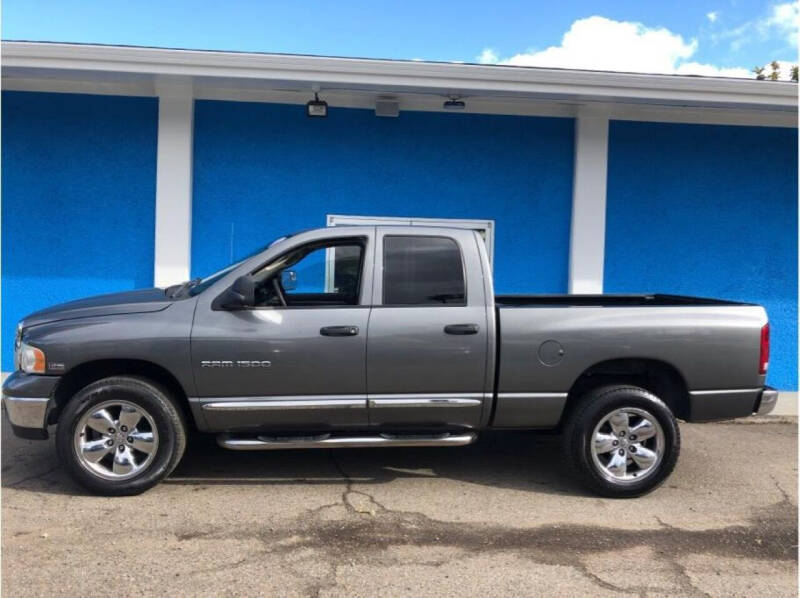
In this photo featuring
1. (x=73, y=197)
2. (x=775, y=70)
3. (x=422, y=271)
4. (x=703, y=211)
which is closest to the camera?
(x=422, y=271)

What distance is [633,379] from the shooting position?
498 cm

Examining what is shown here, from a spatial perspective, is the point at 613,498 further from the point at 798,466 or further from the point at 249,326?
the point at 249,326

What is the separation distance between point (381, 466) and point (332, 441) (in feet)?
2.72

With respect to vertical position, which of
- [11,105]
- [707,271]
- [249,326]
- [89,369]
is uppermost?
[11,105]

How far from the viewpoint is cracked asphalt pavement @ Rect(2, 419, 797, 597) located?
344 cm

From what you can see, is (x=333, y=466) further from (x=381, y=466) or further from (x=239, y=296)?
(x=239, y=296)

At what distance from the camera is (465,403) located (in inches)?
182

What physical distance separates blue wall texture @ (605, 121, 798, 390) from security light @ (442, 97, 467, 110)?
213cm

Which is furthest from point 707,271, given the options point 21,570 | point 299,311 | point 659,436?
point 21,570

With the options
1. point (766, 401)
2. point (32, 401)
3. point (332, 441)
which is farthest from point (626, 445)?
point (32, 401)

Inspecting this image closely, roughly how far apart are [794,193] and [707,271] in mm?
1565

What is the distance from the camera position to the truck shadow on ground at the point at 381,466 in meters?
4.93

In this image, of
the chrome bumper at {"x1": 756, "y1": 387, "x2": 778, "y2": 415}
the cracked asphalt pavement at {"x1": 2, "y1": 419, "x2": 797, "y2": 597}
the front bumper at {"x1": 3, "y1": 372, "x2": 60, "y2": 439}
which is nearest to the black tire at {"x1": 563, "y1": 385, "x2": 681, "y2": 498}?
the cracked asphalt pavement at {"x1": 2, "y1": 419, "x2": 797, "y2": 597}

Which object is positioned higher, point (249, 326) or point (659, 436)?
point (249, 326)
